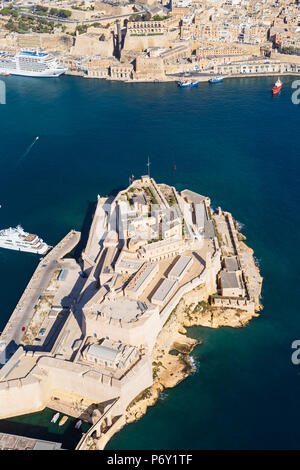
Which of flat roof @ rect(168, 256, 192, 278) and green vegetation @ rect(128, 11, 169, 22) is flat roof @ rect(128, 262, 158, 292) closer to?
flat roof @ rect(168, 256, 192, 278)

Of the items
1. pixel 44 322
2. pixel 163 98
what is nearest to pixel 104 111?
pixel 163 98

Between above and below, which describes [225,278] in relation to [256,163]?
below

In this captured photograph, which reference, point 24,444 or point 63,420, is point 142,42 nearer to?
point 63,420

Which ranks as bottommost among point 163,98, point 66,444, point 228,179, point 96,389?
point 66,444

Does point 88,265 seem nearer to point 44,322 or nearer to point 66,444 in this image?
point 44,322

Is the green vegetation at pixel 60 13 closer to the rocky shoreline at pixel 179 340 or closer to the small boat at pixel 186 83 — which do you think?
the small boat at pixel 186 83

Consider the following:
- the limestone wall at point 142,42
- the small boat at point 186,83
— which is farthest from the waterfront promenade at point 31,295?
the limestone wall at point 142,42
